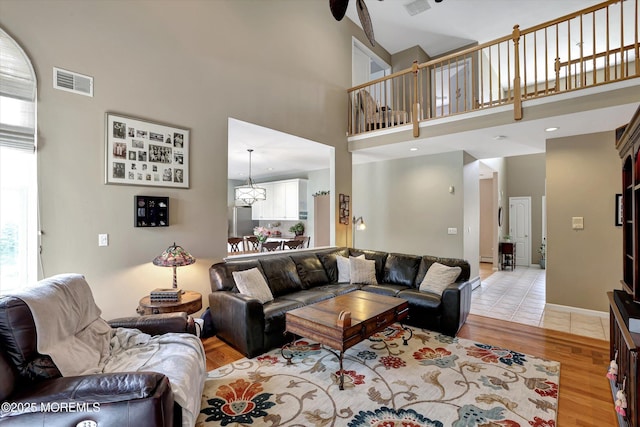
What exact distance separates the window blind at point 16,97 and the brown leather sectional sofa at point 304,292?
6.66 ft

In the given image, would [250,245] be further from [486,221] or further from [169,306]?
[486,221]

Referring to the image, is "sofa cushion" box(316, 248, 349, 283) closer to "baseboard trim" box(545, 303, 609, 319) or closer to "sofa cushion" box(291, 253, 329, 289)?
"sofa cushion" box(291, 253, 329, 289)

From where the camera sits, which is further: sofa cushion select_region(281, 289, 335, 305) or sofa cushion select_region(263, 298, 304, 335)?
sofa cushion select_region(281, 289, 335, 305)

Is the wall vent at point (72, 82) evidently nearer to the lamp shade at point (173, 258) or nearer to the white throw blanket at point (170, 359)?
the lamp shade at point (173, 258)

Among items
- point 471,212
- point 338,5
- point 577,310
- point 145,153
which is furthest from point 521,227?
point 145,153

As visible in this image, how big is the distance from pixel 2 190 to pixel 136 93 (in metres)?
1.42

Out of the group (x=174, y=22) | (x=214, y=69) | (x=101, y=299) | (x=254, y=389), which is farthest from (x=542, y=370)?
(x=174, y=22)

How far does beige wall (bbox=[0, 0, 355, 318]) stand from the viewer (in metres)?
2.60

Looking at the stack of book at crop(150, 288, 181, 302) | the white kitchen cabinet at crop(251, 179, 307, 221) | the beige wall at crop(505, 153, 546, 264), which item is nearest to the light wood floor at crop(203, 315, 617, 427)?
the stack of book at crop(150, 288, 181, 302)

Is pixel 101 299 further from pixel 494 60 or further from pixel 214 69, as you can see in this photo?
pixel 494 60

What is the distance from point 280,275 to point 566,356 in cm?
322

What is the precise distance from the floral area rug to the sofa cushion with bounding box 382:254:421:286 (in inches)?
47.4

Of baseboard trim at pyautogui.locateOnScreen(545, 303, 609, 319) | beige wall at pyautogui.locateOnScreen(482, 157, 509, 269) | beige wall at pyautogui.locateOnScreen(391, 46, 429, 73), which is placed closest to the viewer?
baseboard trim at pyautogui.locateOnScreen(545, 303, 609, 319)

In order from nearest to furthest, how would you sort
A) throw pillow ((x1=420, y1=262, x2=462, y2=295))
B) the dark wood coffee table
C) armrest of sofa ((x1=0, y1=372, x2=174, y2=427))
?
armrest of sofa ((x1=0, y1=372, x2=174, y2=427)) < the dark wood coffee table < throw pillow ((x1=420, y1=262, x2=462, y2=295))
